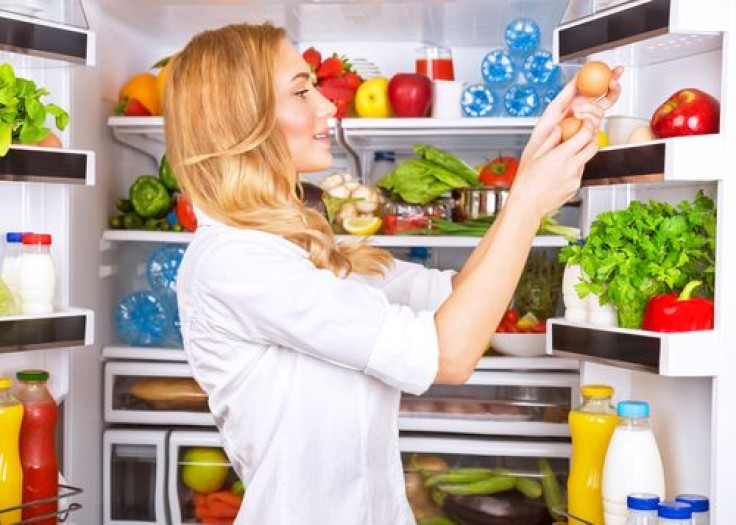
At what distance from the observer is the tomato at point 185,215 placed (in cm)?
296

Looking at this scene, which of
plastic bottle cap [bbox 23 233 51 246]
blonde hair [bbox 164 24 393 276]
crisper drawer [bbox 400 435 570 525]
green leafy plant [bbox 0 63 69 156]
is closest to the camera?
blonde hair [bbox 164 24 393 276]

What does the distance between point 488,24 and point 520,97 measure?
27 cm

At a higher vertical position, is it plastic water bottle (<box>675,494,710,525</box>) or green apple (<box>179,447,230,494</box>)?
plastic water bottle (<box>675,494,710,525</box>)

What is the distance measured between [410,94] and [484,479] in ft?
→ 3.61

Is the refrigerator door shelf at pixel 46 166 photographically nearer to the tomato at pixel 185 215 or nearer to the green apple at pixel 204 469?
the tomato at pixel 185 215

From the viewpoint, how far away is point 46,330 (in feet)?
7.47

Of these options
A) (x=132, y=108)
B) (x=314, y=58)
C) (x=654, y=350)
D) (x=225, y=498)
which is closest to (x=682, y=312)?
(x=654, y=350)

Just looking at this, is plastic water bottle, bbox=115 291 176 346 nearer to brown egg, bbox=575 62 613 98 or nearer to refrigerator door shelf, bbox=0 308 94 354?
refrigerator door shelf, bbox=0 308 94 354

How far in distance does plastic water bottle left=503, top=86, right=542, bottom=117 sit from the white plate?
0.62 metres

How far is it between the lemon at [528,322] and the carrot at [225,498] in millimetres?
953

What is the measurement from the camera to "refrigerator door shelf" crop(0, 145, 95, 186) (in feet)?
7.21

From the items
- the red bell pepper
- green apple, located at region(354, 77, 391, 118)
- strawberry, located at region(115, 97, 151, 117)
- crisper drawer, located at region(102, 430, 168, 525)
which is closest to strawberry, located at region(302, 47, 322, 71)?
green apple, located at region(354, 77, 391, 118)

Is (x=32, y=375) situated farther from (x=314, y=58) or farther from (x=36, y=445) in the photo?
(x=314, y=58)

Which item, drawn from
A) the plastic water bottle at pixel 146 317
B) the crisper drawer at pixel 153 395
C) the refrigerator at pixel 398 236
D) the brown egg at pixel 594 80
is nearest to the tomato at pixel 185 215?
the refrigerator at pixel 398 236
